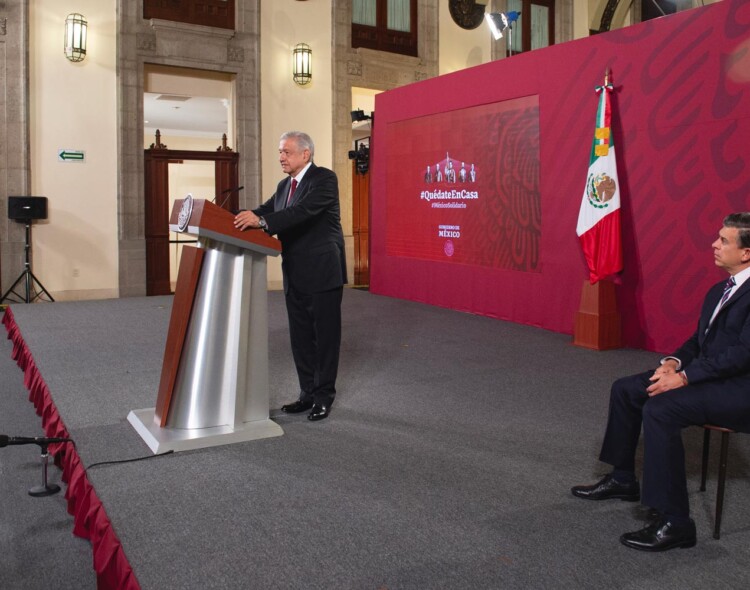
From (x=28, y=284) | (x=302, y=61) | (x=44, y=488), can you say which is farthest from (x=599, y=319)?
(x=28, y=284)

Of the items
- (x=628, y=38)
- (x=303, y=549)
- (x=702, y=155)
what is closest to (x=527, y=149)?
(x=628, y=38)

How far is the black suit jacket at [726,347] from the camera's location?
2471 millimetres

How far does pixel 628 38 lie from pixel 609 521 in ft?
16.3

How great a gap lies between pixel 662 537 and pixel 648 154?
14.7 ft

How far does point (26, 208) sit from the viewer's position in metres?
9.05

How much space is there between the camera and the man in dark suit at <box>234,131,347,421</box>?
3.78m

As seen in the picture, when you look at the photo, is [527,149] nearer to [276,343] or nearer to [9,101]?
[276,343]

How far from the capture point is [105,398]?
4.40 m

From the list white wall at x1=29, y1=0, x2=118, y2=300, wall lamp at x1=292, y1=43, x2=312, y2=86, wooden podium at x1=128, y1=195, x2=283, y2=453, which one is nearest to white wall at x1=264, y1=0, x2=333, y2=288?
wall lamp at x1=292, y1=43, x2=312, y2=86

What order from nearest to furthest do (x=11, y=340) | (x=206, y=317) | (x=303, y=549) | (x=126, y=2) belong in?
(x=303, y=549) → (x=206, y=317) → (x=11, y=340) → (x=126, y=2)

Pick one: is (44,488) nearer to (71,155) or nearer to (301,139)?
(301,139)

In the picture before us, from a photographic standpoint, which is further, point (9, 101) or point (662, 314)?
point (9, 101)

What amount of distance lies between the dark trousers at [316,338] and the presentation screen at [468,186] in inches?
154

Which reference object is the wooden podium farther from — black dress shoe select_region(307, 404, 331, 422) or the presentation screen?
the presentation screen
